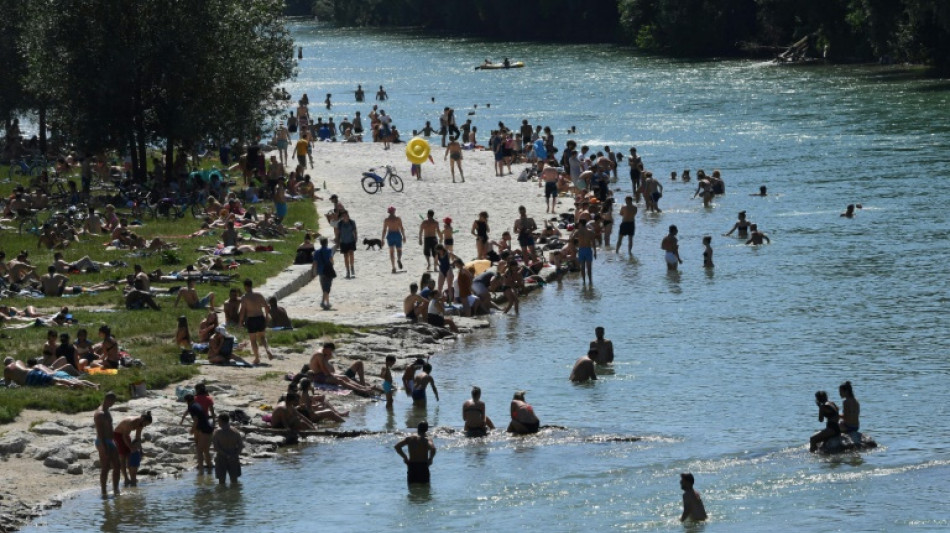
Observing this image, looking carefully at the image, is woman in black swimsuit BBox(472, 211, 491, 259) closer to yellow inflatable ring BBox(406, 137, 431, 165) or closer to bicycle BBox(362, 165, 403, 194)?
bicycle BBox(362, 165, 403, 194)

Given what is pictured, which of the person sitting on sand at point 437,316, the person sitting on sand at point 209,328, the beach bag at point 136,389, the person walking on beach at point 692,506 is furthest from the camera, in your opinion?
the person sitting on sand at point 437,316

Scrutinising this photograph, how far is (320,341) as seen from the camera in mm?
29875

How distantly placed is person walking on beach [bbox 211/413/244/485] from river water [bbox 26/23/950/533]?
290 millimetres

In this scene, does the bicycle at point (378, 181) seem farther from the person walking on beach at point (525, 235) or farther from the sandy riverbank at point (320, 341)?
the person walking on beach at point (525, 235)

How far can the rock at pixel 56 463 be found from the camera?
2181 cm

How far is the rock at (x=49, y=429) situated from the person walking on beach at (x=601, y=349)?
34.2 ft

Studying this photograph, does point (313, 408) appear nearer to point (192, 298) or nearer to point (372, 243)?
point (192, 298)

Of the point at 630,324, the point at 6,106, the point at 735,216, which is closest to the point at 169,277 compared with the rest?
the point at 630,324

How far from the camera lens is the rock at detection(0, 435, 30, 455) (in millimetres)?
21844

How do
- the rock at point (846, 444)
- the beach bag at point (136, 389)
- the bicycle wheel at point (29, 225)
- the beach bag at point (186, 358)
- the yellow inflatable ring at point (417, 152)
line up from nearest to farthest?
1. the rock at point (846, 444)
2. the beach bag at point (136, 389)
3. the beach bag at point (186, 358)
4. the bicycle wheel at point (29, 225)
5. the yellow inflatable ring at point (417, 152)

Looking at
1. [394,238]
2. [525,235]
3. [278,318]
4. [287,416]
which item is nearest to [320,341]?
[278,318]

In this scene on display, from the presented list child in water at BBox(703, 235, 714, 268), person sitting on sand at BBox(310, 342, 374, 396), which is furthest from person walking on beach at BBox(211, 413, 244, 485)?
child in water at BBox(703, 235, 714, 268)

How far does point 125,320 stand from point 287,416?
6099mm

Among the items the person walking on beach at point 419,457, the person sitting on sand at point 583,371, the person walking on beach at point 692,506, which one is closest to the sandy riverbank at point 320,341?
A: the person walking on beach at point 419,457
